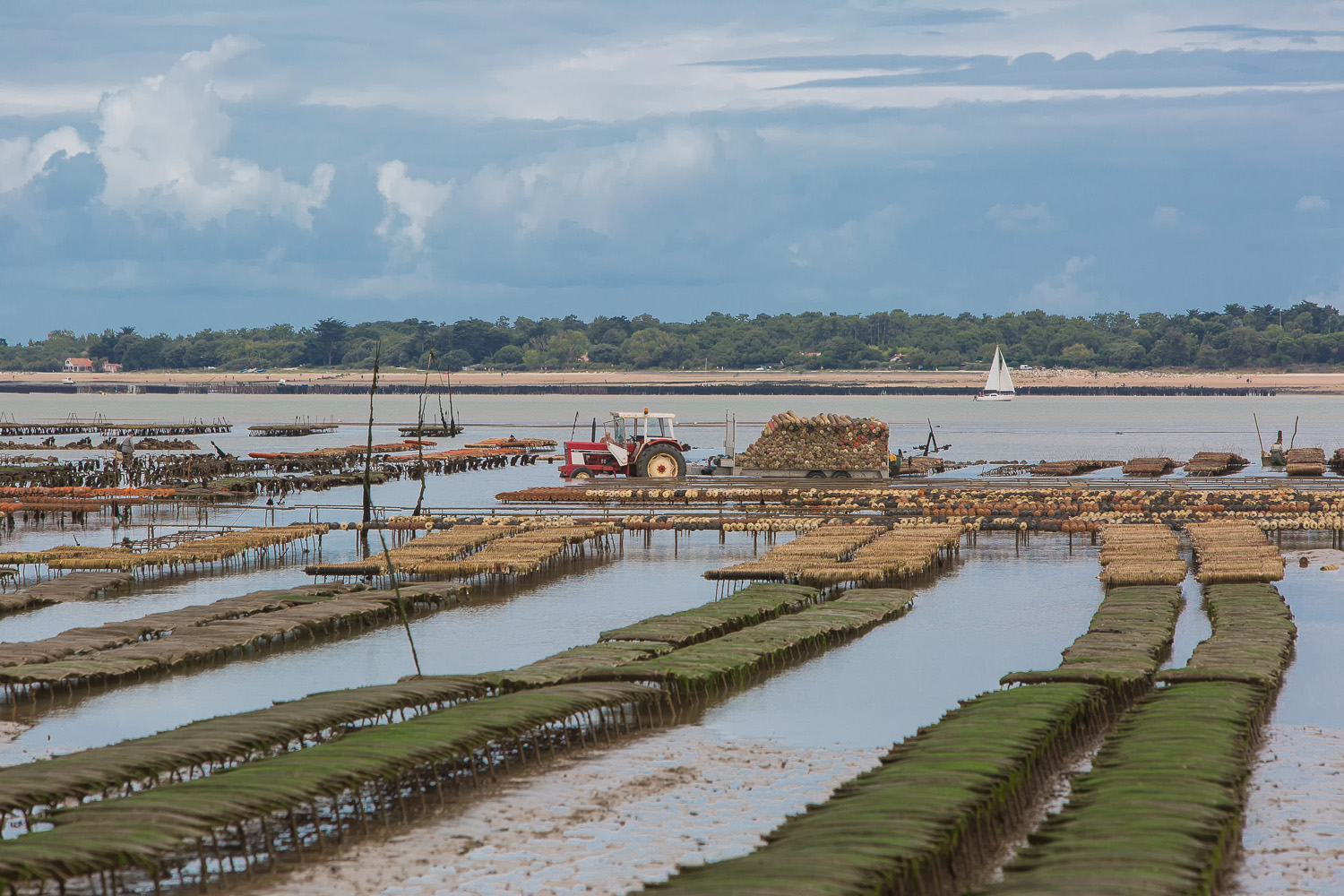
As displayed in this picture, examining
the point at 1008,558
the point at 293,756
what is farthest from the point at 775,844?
the point at 1008,558

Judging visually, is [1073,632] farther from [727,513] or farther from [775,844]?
[727,513]

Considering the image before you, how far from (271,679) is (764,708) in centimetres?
947

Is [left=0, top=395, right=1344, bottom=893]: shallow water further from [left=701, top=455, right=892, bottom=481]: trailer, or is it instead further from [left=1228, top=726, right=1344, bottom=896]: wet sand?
[left=701, top=455, right=892, bottom=481]: trailer

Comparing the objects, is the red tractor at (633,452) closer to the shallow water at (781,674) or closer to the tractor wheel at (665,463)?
the tractor wheel at (665,463)

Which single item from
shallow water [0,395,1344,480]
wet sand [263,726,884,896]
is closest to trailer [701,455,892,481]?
shallow water [0,395,1344,480]

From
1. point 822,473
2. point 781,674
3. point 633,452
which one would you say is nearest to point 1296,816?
point 781,674

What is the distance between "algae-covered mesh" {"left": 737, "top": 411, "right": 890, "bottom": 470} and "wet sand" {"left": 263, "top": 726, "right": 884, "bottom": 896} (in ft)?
160

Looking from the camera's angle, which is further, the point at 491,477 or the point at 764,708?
the point at 491,477

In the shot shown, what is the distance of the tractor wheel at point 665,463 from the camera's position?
68.0 m

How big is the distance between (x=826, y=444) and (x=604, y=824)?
53666 mm

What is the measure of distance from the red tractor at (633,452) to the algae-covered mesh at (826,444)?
5093 mm

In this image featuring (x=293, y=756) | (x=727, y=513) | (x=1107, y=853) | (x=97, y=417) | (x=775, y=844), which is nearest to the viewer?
(x=1107, y=853)

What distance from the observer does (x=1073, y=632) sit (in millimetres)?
31688

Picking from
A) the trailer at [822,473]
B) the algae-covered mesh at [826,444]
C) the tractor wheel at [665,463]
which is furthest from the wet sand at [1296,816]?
the algae-covered mesh at [826,444]
